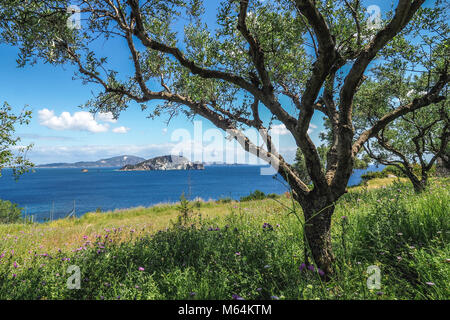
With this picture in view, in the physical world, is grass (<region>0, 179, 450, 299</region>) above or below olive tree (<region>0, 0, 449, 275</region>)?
below

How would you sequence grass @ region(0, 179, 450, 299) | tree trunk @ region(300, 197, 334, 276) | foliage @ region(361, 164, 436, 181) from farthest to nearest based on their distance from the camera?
foliage @ region(361, 164, 436, 181) → tree trunk @ region(300, 197, 334, 276) → grass @ region(0, 179, 450, 299)

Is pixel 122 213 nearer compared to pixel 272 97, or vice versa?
pixel 272 97

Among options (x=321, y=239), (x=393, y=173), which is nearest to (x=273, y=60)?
(x=321, y=239)

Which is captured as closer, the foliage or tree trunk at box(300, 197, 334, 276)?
tree trunk at box(300, 197, 334, 276)

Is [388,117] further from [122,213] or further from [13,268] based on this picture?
[122,213]

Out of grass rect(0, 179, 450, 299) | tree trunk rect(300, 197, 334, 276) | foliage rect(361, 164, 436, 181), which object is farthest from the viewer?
foliage rect(361, 164, 436, 181)

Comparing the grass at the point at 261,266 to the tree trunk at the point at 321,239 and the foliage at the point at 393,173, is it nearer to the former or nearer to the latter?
the tree trunk at the point at 321,239

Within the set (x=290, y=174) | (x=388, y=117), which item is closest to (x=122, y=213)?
(x=290, y=174)

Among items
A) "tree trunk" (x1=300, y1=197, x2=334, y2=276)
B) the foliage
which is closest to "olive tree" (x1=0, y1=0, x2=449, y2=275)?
"tree trunk" (x1=300, y1=197, x2=334, y2=276)

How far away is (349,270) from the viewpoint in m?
3.46

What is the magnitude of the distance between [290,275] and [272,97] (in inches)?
→ 137

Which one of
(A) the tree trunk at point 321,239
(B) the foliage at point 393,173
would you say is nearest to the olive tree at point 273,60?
(A) the tree trunk at point 321,239

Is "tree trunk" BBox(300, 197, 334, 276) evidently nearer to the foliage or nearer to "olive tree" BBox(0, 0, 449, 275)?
"olive tree" BBox(0, 0, 449, 275)
